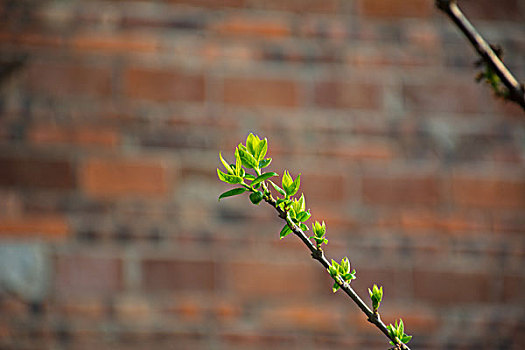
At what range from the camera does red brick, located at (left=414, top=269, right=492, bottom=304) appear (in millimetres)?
1386

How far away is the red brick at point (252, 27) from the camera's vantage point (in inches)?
55.5

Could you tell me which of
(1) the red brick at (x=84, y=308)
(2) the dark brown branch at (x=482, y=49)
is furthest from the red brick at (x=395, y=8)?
(2) the dark brown branch at (x=482, y=49)

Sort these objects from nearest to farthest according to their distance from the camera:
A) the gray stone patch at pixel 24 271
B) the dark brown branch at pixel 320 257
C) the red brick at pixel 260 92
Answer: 1. the dark brown branch at pixel 320 257
2. the gray stone patch at pixel 24 271
3. the red brick at pixel 260 92

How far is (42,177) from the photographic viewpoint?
1.33 m

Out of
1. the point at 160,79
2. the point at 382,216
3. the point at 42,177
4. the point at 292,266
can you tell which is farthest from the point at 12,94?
the point at 382,216

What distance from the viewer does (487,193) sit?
4.68ft

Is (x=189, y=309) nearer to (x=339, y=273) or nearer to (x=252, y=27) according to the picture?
(x=252, y=27)

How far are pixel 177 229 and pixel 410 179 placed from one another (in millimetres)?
440

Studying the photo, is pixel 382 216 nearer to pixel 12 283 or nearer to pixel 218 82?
pixel 218 82

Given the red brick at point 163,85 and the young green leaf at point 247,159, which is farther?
the red brick at point 163,85

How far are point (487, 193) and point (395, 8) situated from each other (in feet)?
1.29

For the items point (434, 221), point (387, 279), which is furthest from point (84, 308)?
point (434, 221)

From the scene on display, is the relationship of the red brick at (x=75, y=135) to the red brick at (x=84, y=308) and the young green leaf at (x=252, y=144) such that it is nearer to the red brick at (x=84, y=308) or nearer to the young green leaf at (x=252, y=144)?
the red brick at (x=84, y=308)

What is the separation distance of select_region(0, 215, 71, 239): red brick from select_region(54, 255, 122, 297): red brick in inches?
1.7
